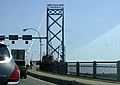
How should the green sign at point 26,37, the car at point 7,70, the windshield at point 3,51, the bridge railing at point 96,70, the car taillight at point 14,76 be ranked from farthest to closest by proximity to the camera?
the green sign at point 26,37 < the bridge railing at point 96,70 < the windshield at point 3,51 < the car taillight at point 14,76 < the car at point 7,70

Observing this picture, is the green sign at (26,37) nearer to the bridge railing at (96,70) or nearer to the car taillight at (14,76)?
the bridge railing at (96,70)

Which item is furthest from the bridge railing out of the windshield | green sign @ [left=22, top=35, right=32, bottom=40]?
green sign @ [left=22, top=35, right=32, bottom=40]

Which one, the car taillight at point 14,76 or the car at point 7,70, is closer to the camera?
the car at point 7,70

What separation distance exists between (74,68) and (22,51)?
13.1 m

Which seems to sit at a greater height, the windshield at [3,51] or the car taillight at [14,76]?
the windshield at [3,51]

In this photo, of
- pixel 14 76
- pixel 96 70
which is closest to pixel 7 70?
pixel 14 76

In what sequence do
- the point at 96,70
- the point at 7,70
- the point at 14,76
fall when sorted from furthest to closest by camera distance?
the point at 96,70 < the point at 14,76 < the point at 7,70

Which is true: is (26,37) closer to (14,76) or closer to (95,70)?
(95,70)

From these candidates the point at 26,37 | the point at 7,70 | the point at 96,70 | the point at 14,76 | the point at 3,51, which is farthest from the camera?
the point at 26,37

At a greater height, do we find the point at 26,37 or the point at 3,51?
the point at 26,37

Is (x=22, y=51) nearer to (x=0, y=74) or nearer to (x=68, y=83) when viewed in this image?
(x=68, y=83)

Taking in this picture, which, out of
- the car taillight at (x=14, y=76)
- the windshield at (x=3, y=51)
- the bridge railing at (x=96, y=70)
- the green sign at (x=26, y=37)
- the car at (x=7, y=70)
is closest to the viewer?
the car at (x=7, y=70)

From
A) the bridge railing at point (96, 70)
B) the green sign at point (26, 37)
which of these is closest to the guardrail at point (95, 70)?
the bridge railing at point (96, 70)

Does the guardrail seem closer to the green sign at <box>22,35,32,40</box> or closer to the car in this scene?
the car
